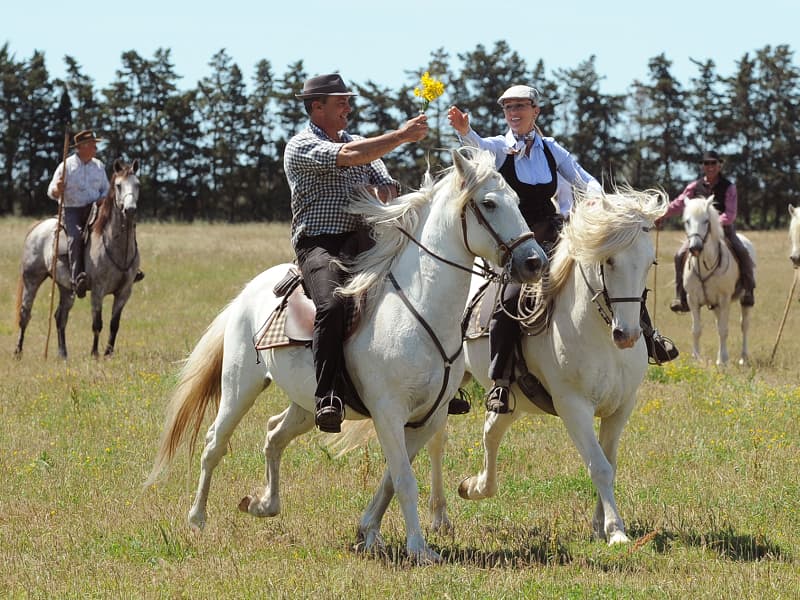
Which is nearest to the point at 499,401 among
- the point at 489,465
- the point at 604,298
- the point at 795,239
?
the point at 489,465

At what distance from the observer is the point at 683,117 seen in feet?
235

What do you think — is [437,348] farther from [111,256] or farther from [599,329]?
[111,256]

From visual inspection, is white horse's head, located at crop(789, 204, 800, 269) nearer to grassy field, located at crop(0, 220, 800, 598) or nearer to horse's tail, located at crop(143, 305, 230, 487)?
grassy field, located at crop(0, 220, 800, 598)

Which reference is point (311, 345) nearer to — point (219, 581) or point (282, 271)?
point (282, 271)

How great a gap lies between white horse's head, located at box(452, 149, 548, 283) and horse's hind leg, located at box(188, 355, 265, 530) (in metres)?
2.09

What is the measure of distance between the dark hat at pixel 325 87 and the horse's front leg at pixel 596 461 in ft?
8.54

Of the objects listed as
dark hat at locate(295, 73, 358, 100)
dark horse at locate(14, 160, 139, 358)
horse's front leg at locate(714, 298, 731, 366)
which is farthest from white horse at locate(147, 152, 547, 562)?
horse's front leg at locate(714, 298, 731, 366)

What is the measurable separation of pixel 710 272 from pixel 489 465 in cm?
1038

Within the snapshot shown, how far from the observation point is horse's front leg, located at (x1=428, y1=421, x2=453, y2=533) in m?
8.17

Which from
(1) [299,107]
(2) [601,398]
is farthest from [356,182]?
(1) [299,107]

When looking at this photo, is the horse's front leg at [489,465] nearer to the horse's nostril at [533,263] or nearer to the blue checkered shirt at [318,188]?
the blue checkered shirt at [318,188]

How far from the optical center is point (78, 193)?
17547 millimetres

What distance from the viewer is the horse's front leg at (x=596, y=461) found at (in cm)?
732

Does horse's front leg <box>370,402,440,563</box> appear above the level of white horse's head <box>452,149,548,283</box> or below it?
below
